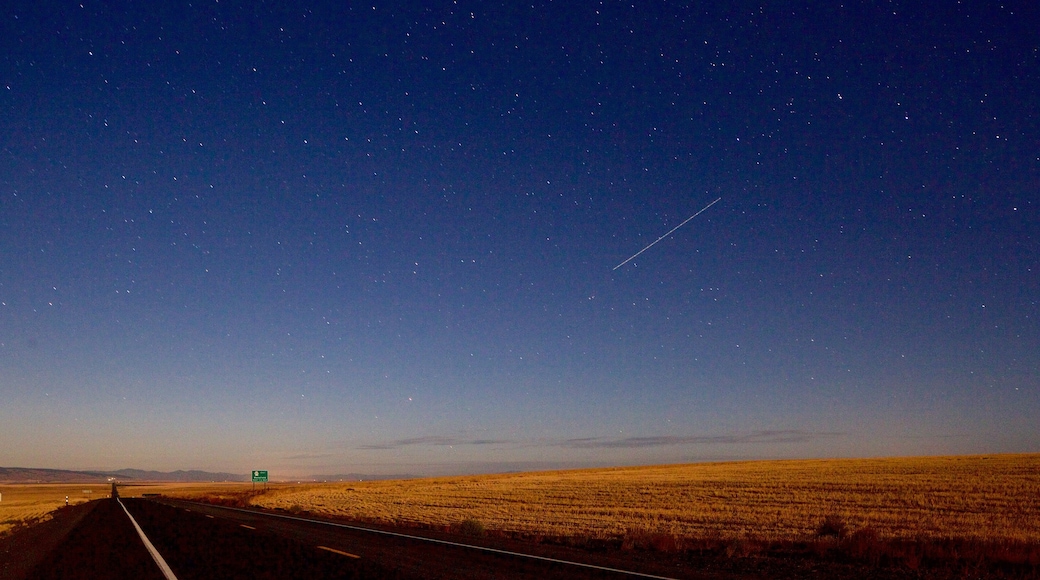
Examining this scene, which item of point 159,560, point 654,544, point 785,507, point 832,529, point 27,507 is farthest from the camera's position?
point 27,507

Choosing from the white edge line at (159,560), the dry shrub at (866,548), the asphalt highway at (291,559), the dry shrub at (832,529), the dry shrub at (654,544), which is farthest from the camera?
the dry shrub at (832,529)

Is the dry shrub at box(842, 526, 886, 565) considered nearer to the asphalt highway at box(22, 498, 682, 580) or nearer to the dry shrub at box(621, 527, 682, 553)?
the dry shrub at box(621, 527, 682, 553)

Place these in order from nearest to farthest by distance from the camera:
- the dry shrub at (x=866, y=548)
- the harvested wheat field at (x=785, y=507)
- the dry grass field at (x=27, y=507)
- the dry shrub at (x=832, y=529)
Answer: the dry shrub at (x=866, y=548)
the dry shrub at (x=832, y=529)
the harvested wheat field at (x=785, y=507)
the dry grass field at (x=27, y=507)

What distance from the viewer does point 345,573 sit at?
11.0 meters

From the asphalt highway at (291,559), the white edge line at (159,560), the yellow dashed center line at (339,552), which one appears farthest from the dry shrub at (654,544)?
the white edge line at (159,560)

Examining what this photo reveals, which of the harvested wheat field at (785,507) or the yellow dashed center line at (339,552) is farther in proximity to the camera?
the harvested wheat field at (785,507)

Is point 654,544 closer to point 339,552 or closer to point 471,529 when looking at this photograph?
point 339,552

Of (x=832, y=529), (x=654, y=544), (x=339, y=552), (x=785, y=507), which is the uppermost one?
(x=339, y=552)

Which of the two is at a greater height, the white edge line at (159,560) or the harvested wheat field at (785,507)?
the white edge line at (159,560)

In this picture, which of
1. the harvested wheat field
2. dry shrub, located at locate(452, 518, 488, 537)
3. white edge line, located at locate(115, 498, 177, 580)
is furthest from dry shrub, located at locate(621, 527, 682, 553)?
white edge line, located at locate(115, 498, 177, 580)

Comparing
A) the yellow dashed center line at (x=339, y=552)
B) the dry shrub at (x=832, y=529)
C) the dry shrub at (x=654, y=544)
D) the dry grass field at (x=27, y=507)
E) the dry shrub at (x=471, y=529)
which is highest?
the yellow dashed center line at (x=339, y=552)

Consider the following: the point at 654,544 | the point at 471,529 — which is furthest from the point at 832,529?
the point at 471,529

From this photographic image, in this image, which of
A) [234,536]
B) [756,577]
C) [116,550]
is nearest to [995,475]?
[756,577]

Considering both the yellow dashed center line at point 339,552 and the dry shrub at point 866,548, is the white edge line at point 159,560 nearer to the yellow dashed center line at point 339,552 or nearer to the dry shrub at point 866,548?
the yellow dashed center line at point 339,552
